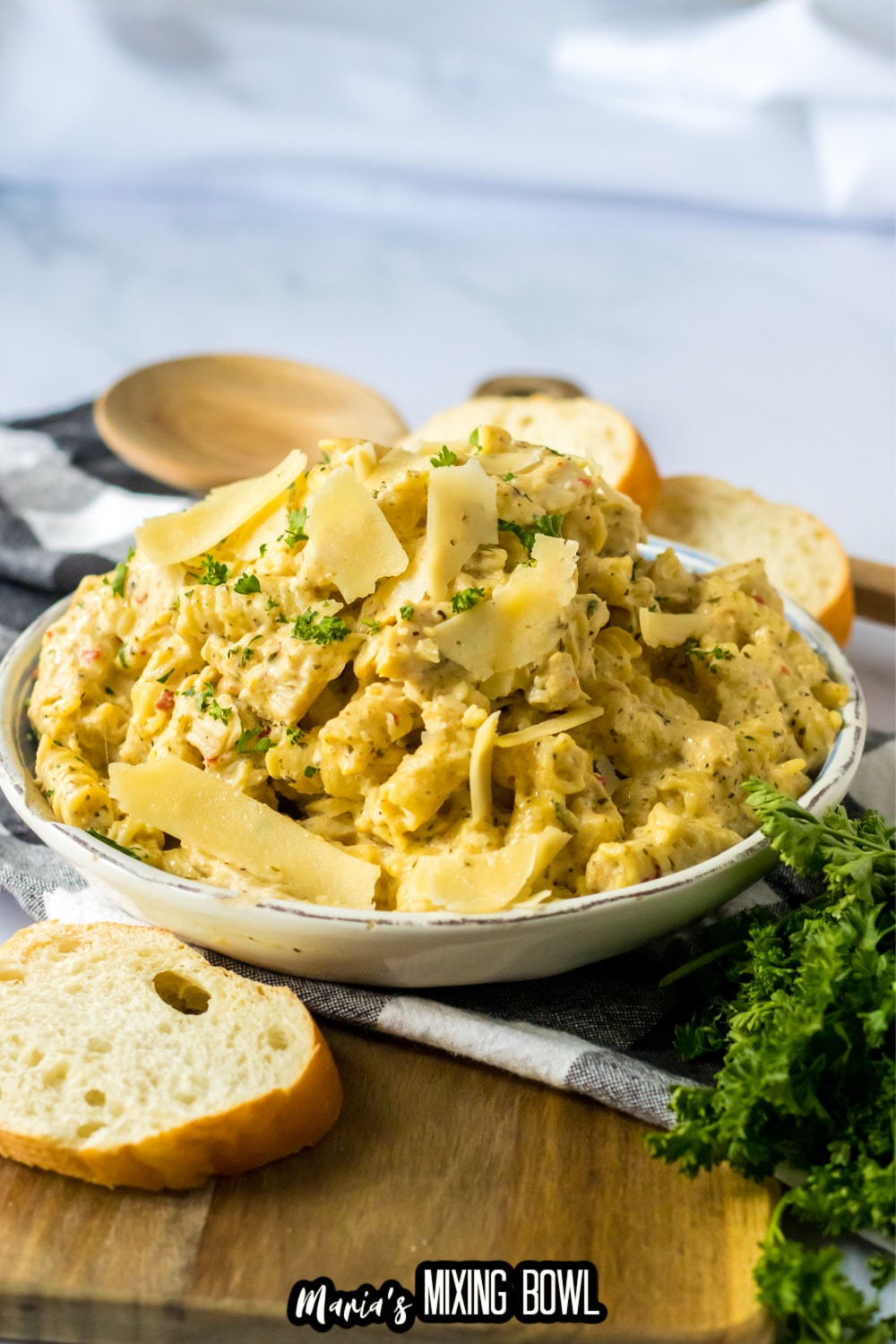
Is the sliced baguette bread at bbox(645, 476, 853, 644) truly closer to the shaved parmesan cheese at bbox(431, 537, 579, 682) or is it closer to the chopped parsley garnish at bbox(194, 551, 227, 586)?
the shaved parmesan cheese at bbox(431, 537, 579, 682)

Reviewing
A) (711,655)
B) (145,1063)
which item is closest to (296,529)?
(711,655)

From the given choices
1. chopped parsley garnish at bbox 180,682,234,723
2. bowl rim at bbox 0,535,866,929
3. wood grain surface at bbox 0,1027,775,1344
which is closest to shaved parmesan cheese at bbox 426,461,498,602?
chopped parsley garnish at bbox 180,682,234,723

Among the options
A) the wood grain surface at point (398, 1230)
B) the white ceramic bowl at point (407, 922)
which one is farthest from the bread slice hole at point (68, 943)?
the wood grain surface at point (398, 1230)

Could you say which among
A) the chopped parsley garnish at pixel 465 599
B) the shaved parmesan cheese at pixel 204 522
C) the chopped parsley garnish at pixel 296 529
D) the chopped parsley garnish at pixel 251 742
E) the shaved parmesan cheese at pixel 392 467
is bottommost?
the chopped parsley garnish at pixel 251 742

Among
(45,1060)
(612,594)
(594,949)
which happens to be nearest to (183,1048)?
(45,1060)

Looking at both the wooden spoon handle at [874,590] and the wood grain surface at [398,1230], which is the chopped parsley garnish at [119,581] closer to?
the wood grain surface at [398,1230]

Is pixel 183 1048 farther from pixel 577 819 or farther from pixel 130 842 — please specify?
pixel 577 819

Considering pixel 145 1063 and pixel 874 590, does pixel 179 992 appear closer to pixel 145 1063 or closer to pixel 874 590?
pixel 145 1063
